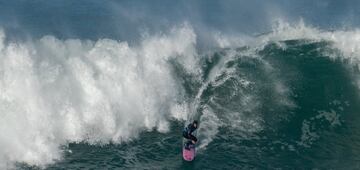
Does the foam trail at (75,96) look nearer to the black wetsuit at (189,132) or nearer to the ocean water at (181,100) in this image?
the ocean water at (181,100)

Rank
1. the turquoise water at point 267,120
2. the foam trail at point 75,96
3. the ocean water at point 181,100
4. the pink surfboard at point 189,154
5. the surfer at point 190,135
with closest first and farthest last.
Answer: the pink surfboard at point 189,154, the surfer at point 190,135, the turquoise water at point 267,120, the ocean water at point 181,100, the foam trail at point 75,96

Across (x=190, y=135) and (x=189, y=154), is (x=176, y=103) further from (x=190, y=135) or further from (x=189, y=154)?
(x=189, y=154)

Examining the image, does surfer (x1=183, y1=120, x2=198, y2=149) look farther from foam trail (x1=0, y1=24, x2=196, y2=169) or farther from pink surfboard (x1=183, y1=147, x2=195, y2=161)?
foam trail (x1=0, y1=24, x2=196, y2=169)

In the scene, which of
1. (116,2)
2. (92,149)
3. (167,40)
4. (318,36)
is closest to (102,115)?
(92,149)

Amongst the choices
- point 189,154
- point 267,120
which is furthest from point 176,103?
point 189,154

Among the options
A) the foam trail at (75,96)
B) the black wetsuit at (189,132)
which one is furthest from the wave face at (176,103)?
the black wetsuit at (189,132)
